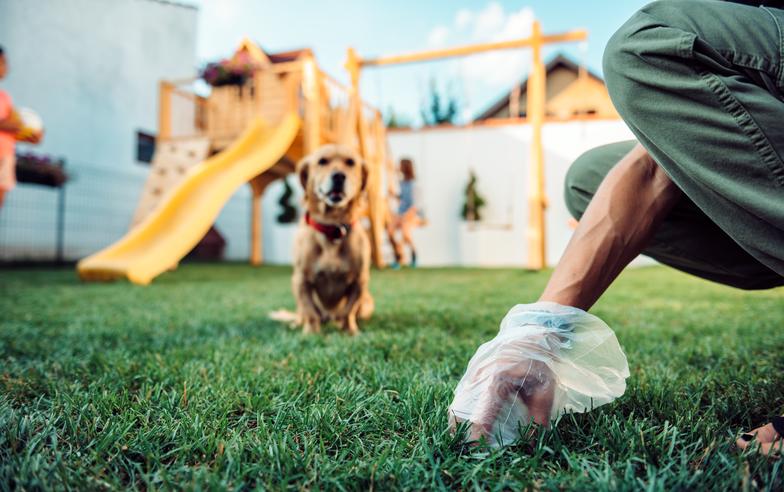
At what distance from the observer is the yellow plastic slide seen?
5039 millimetres

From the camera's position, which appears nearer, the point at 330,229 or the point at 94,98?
the point at 330,229

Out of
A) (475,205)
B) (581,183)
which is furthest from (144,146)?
(581,183)

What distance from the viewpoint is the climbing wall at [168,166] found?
21.9ft

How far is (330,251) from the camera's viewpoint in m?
2.48

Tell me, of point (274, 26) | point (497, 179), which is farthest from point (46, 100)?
point (497, 179)

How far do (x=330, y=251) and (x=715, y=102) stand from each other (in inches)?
74.8

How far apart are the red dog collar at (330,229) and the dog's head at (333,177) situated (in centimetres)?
11

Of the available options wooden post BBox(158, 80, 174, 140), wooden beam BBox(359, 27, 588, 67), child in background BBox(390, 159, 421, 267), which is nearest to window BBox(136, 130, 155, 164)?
wooden post BBox(158, 80, 174, 140)

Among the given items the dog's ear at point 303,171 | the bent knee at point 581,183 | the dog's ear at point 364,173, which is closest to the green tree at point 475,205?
the dog's ear at point 364,173

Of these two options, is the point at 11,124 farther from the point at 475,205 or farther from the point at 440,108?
the point at 440,108

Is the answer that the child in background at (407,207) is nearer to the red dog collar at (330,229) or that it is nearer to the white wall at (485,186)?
the white wall at (485,186)

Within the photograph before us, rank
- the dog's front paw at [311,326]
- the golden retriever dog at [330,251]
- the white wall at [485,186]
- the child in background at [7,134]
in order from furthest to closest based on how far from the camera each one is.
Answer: the white wall at [485,186] < the child in background at [7,134] < the golden retriever dog at [330,251] < the dog's front paw at [311,326]

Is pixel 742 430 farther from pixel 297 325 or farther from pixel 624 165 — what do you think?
Result: pixel 297 325

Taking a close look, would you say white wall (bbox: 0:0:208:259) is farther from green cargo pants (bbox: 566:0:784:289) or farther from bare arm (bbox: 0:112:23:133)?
green cargo pants (bbox: 566:0:784:289)
